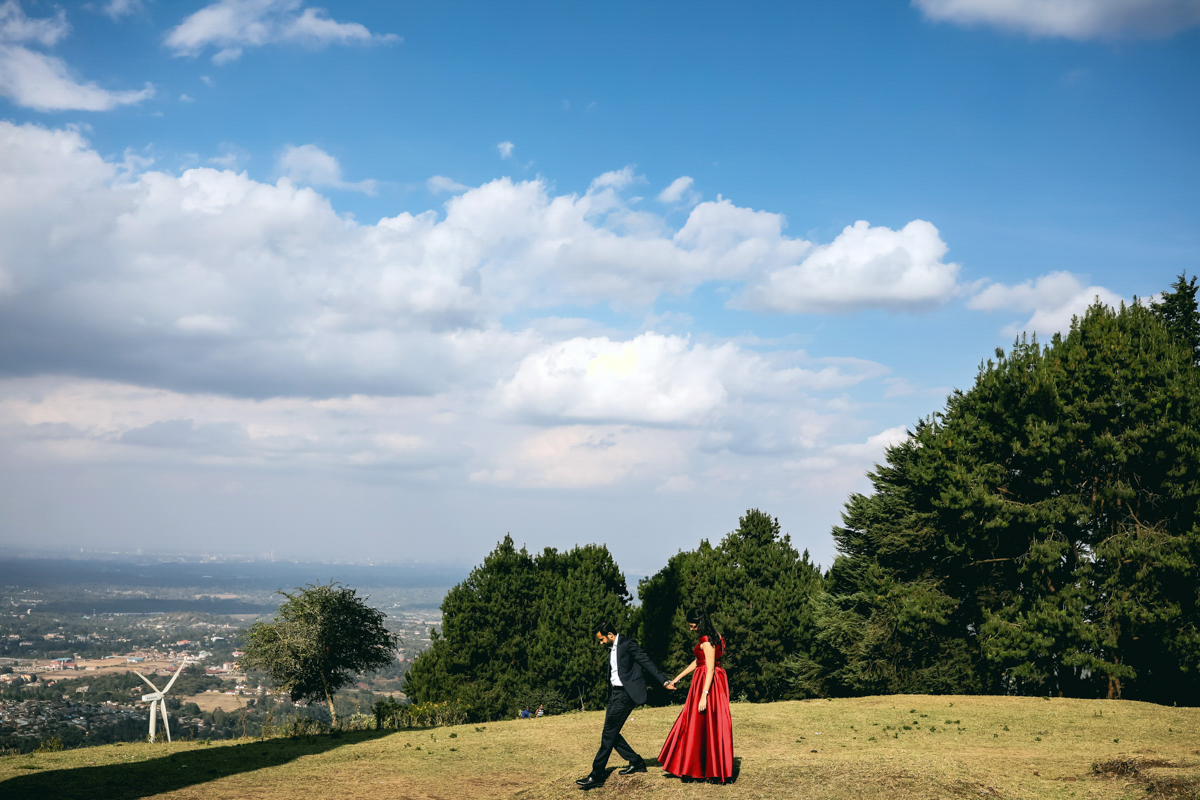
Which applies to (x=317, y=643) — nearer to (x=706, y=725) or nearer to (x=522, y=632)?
(x=522, y=632)

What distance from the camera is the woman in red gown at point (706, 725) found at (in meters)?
11.6

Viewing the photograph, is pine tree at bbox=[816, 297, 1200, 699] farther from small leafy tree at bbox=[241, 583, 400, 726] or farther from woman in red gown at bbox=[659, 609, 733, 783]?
small leafy tree at bbox=[241, 583, 400, 726]

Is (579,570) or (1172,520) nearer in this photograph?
(1172,520)

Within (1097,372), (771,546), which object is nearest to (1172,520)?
(1097,372)

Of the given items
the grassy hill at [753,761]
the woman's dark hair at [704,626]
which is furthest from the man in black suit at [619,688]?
the woman's dark hair at [704,626]

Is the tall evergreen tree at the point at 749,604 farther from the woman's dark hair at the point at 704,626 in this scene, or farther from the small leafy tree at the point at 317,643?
the woman's dark hair at the point at 704,626

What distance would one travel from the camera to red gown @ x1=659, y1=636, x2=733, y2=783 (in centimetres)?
1158

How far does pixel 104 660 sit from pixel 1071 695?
13740 centimetres

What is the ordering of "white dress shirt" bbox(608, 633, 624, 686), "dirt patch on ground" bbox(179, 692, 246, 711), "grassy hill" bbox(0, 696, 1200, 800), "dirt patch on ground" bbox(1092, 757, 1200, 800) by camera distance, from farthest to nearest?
"dirt patch on ground" bbox(179, 692, 246, 711)
"white dress shirt" bbox(608, 633, 624, 686)
"grassy hill" bbox(0, 696, 1200, 800)
"dirt patch on ground" bbox(1092, 757, 1200, 800)

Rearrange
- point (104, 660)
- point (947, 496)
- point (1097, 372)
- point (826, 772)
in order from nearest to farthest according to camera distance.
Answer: point (826, 772)
point (1097, 372)
point (947, 496)
point (104, 660)

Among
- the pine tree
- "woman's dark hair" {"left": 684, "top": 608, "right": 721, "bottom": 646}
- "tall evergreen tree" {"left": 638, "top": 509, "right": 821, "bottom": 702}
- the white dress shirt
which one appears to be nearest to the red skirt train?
"woman's dark hair" {"left": 684, "top": 608, "right": 721, "bottom": 646}

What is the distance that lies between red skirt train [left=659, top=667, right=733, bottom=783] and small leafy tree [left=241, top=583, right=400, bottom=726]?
29.3 meters

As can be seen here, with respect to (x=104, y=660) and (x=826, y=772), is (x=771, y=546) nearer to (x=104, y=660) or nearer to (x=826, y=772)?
(x=826, y=772)

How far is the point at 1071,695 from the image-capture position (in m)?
29.0
